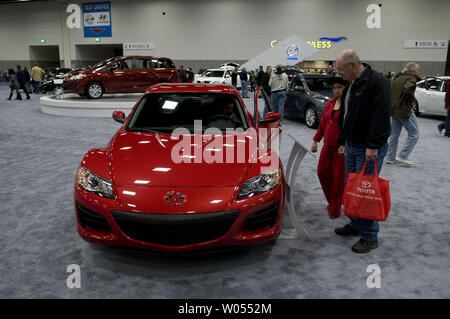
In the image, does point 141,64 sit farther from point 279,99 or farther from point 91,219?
point 91,219

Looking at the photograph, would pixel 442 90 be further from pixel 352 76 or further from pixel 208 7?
pixel 208 7

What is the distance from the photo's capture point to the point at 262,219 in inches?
104

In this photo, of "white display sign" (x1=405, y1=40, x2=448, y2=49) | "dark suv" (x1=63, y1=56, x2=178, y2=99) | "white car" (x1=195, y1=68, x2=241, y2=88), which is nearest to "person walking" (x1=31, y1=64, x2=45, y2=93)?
"white car" (x1=195, y1=68, x2=241, y2=88)

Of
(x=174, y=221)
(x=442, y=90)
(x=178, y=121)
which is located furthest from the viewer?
(x=442, y=90)

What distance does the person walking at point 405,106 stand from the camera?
5.53 meters

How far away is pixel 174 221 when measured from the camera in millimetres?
2389

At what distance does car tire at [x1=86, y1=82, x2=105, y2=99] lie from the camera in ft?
38.8

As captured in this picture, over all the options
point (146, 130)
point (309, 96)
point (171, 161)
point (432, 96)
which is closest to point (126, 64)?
point (309, 96)

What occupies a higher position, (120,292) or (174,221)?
(174,221)

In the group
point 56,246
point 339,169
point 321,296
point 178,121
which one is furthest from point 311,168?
point 56,246

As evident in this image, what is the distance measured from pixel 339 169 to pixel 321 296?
1.52 meters

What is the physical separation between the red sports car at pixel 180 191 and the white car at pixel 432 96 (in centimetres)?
951

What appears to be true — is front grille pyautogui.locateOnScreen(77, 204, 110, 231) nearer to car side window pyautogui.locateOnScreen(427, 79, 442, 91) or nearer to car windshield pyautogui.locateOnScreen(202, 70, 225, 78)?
car side window pyautogui.locateOnScreen(427, 79, 442, 91)

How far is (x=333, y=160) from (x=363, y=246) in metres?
0.95
